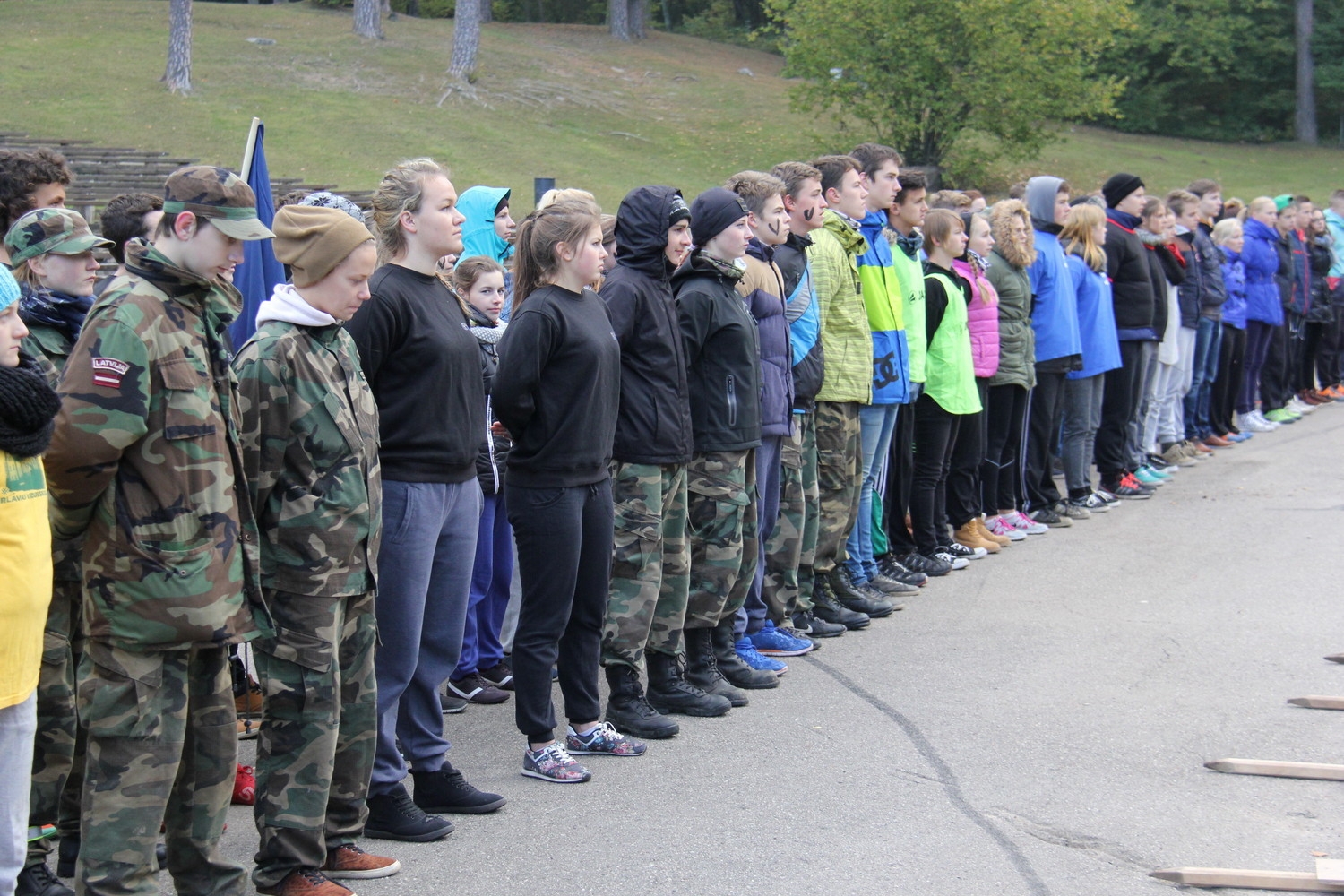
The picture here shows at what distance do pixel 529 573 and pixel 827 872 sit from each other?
1.56 meters

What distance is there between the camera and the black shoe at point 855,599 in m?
7.84

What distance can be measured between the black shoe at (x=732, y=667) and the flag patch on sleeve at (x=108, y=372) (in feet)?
11.5

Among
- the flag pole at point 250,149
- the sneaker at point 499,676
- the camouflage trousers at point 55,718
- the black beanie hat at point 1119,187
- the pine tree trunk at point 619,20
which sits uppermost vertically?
the pine tree trunk at point 619,20

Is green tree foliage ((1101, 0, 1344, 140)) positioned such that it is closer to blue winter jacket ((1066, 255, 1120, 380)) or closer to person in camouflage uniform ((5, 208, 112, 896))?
blue winter jacket ((1066, 255, 1120, 380))

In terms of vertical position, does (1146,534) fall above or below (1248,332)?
below

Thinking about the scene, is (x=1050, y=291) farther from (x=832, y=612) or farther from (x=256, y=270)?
(x=256, y=270)

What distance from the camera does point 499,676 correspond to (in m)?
6.57

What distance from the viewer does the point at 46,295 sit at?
439 centimetres

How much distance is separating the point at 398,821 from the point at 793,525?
9.75 ft

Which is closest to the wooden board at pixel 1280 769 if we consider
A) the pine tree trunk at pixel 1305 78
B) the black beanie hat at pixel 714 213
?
the black beanie hat at pixel 714 213

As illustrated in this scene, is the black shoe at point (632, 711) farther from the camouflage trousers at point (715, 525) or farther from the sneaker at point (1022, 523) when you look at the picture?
the sneaker at point (1022, 523)

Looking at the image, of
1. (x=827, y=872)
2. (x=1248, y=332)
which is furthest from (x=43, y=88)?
(x=827, y=872)

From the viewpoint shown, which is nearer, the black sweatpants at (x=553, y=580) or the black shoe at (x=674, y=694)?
the black sweatpants at (x=553, y=580)

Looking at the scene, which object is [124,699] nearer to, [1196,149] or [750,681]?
[750,681]
